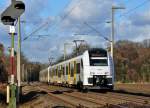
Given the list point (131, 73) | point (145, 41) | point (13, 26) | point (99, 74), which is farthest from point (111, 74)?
point (145, 41)

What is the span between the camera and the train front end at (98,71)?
1556 inches

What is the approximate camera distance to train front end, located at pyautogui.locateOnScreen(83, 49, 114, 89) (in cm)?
3953

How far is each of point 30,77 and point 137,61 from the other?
62.8 m

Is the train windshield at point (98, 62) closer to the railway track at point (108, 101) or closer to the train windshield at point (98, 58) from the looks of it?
the train windshield at point (98, 58)

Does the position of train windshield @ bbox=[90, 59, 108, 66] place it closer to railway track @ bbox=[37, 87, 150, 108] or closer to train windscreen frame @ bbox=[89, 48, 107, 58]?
train windscreen frame @ bbox=[89, 48, 107, 58]

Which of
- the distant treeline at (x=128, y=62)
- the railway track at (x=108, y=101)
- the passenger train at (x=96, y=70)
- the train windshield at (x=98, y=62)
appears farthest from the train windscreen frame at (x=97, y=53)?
the distant treeline at (x=128, y=62)

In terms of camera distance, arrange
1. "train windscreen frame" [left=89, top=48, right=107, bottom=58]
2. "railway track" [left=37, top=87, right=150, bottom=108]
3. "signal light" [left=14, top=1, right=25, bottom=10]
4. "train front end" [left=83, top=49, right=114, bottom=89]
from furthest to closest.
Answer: "train windscreen frame" [left=89, top=48, right=107, bottom=58] → "train front end" [left=83, top=49, right=114, bottom=89] → "railway track" [left=37, top=87, right=150, bottom=108] → "signal light" [left=14, top=1, right=25, bottom=10]

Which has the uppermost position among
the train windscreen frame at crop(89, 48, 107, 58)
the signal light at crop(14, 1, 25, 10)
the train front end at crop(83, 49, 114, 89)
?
the train windscreen frame at crop(89, 48, 107, 58)

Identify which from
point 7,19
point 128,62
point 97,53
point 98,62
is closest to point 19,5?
point 7,19

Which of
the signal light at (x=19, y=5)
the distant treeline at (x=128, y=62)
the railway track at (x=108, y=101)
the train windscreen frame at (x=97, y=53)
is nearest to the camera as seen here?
the signal light at (x=19, y=5)

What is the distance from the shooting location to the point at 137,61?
368ft

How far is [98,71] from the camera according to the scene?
39719 mm

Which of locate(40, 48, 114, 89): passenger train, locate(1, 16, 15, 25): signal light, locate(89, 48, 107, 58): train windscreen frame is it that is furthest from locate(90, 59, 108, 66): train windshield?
locate(1, 16, 15, 25): signal light

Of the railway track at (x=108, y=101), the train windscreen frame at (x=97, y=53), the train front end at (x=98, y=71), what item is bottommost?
the railway track at (x=108, y=101)
